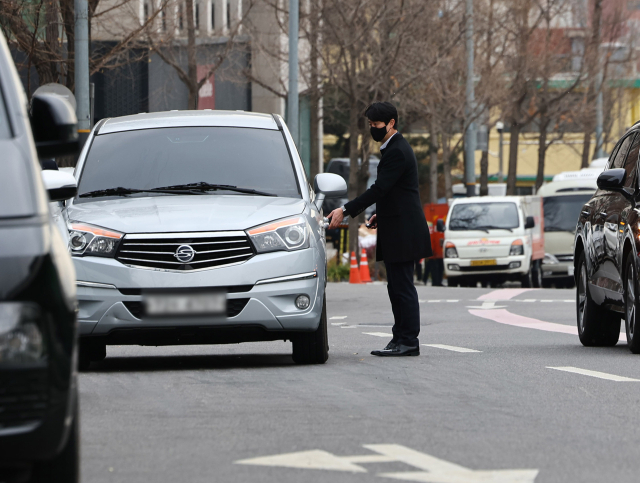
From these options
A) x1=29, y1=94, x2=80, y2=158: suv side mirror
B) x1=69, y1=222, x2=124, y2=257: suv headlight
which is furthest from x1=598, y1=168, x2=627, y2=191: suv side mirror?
x1=29, y1=94, x2=80, y2=158: suv side mirror

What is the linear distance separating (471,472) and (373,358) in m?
4.78

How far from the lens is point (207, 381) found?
8180mm

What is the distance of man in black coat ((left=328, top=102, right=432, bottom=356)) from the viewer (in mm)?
9812

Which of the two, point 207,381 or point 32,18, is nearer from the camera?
point 207,381

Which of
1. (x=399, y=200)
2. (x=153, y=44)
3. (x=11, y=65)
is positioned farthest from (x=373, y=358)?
(x=153, y=44)

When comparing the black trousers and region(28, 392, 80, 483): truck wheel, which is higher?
region(28, 392, 80, 483): truck wheel

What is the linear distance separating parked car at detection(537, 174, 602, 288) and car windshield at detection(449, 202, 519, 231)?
251 cm

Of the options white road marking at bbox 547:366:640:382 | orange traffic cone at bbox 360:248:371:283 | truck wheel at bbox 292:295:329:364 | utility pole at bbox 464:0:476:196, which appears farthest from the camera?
utility pole at bbox 464:0:476:196

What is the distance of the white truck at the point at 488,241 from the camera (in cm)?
2945

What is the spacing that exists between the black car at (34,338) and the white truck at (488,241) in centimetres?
2565

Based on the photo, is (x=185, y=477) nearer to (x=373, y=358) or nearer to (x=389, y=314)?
(x=373, y=358)

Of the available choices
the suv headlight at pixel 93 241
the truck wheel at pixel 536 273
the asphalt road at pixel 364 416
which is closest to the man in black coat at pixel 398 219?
the asphalt road at pixel 364 416

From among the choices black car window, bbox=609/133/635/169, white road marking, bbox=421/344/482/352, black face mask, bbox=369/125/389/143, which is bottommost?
white road marking, bbox=421/344/482/352

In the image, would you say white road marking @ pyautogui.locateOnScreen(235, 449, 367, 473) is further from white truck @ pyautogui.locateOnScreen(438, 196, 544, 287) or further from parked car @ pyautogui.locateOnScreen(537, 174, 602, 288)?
parked car @ pyautogui.locateOnScreen(537, 174, 602, 288)
